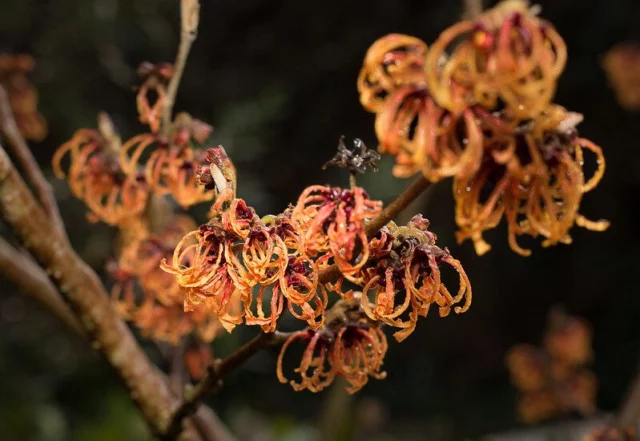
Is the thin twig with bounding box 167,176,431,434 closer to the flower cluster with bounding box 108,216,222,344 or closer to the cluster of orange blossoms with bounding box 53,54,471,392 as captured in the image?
the cluster of orange blossoms with bounding box 53,54,471,392

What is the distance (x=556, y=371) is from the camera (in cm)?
222

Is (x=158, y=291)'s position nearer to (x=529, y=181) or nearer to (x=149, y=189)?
(x=149, y=189)

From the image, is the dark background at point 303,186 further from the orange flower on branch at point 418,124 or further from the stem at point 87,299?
the orange flower on branch at point 418,124

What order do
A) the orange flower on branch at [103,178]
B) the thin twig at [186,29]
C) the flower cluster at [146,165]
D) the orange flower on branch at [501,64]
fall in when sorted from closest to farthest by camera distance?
the orange flower on branch at [501,64]
the thin twig at [186,29]
the flower cluster at [146,165]
the orange flower on branch at [103,178]

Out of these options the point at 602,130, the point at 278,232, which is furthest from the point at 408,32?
the point at 278,232

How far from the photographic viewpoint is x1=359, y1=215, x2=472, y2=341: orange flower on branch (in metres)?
0.58

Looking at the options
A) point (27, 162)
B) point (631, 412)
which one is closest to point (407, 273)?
point (27, 162)

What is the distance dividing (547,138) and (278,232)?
0.25m

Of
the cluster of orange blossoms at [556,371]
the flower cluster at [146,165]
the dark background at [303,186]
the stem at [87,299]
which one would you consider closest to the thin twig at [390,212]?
the flower cluster at [146,165]

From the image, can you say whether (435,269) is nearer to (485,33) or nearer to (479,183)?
(479,183)

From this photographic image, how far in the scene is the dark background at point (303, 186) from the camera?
290 cm

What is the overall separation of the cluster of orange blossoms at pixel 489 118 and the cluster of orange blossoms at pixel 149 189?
0.45 m

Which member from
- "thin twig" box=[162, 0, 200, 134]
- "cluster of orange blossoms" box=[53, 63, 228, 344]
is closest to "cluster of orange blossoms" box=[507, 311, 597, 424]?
Answer: "cluster of orange blossoms" box=[53, 63, 228, 344]

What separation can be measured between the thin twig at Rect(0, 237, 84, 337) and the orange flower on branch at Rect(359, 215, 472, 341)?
2.30ft
